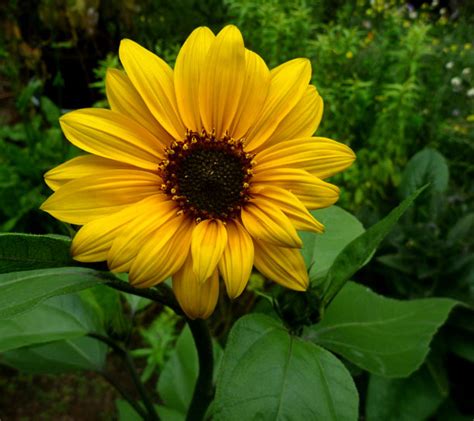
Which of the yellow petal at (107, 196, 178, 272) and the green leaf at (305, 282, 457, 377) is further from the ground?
the yellow petal at (107, 196, 178, 272)

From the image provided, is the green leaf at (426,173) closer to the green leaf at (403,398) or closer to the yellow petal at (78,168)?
the green leaf at (403,398)

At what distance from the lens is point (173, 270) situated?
21.9 inches

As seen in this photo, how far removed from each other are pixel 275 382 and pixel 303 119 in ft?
0.92

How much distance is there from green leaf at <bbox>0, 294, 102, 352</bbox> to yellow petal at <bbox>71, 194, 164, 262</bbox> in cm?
23

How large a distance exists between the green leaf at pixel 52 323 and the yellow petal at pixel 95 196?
22 centimetres

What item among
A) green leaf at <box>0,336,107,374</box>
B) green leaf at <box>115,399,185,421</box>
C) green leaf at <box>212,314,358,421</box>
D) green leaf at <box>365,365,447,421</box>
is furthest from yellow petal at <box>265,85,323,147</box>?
green leaf at <box>365,365,447,421</box>

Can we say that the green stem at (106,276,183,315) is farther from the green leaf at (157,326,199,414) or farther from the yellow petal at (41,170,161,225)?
the green leaf at (157,326,199,414)

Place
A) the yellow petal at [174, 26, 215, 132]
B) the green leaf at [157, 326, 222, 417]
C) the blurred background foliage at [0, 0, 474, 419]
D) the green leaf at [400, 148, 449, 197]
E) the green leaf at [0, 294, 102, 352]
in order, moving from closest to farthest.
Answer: the yellow petal at [174, 26, 215, 132]
the green leaf at [0, 294, 102, 352]
the green leaf at [157, 326, 222, 417]
the blurred background foliage at [0, 0, 474, 419]
the green leaf at [400, 148, 449, 197]

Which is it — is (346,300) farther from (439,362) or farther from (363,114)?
(363,114)

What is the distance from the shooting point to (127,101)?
2.04ft

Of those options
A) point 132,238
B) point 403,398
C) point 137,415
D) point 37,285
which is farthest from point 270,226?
point 403,398

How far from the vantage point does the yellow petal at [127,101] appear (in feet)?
2.01

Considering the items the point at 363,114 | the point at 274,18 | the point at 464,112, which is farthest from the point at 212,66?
the point at 464,112

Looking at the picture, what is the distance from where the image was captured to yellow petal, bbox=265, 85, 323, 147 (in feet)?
2.02
